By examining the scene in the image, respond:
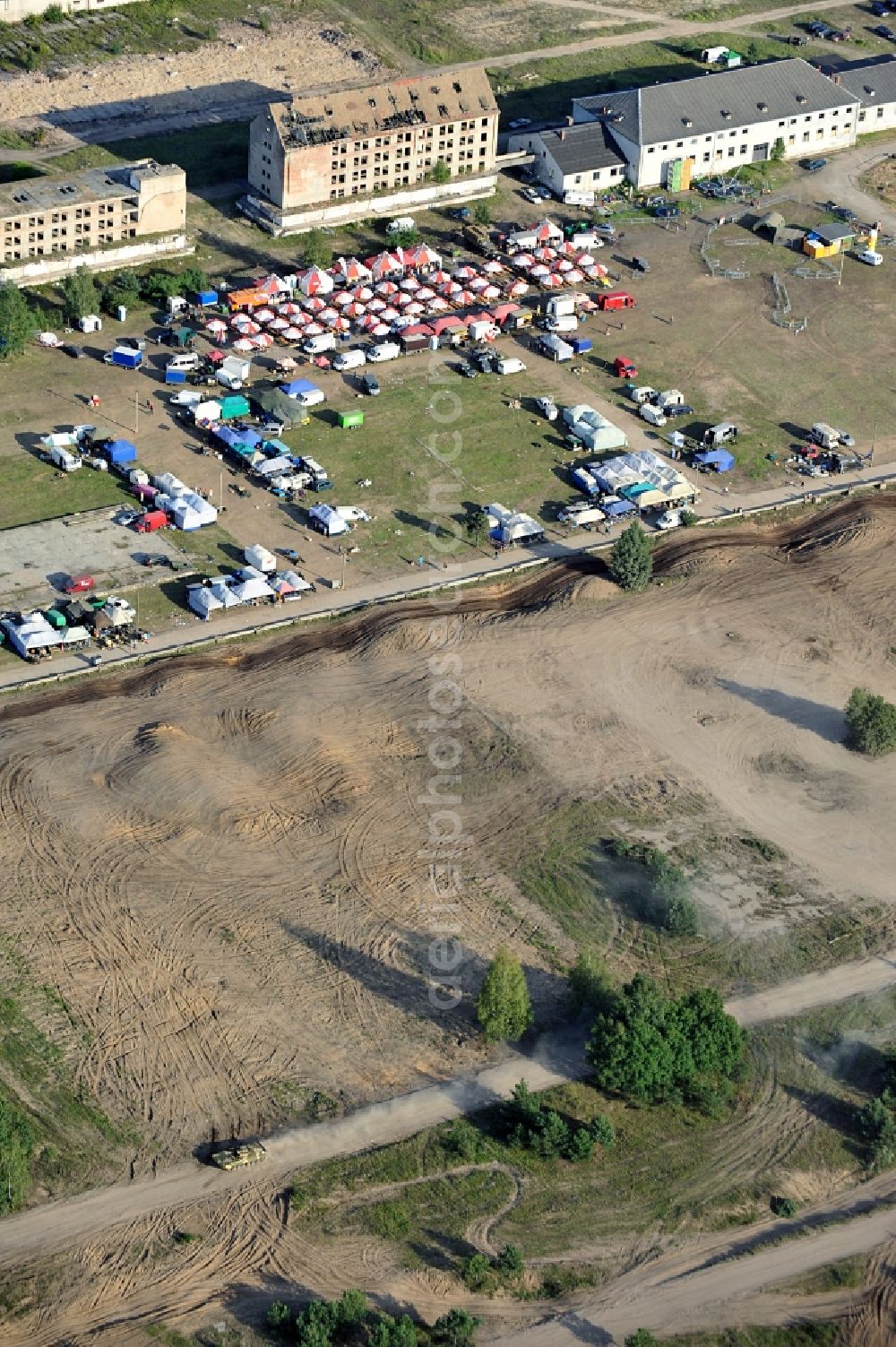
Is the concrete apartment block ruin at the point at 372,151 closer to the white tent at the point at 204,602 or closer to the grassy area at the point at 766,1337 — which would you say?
the white tent at the point at 204,602

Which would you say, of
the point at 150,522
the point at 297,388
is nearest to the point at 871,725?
the point at 150,522

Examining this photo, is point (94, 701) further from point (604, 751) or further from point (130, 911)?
point (604, 751)

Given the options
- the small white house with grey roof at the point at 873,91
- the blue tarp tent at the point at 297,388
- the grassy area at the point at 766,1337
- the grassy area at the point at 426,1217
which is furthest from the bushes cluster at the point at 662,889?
the small white house with grey roof at the point at 873,91

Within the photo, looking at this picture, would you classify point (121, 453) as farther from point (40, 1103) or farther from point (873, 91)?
point (873, 91)

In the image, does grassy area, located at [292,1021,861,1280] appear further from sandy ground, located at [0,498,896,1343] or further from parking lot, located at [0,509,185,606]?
parking lot, located at [0,509,185,606]

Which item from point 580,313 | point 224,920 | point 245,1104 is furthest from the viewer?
point 580,313

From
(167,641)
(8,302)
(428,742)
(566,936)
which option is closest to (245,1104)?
(566,936)

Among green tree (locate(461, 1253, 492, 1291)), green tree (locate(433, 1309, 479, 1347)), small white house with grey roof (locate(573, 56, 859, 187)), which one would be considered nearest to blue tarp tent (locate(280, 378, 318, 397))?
small white house with grey roof (locate(573, 56, 859, 187))

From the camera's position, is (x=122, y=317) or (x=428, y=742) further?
(x=122, y=317)
